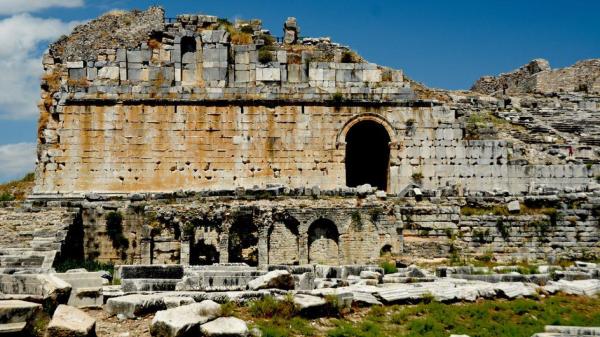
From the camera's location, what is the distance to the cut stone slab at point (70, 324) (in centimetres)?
1192

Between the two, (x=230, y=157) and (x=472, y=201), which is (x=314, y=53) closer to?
(x=230, y=157)

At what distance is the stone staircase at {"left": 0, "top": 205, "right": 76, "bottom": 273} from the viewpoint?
24.0 m

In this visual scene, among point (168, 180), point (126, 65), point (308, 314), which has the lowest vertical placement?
point (308, 314)

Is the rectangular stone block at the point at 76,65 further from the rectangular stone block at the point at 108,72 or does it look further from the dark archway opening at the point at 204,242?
the dark archway opening at the point at 204,242

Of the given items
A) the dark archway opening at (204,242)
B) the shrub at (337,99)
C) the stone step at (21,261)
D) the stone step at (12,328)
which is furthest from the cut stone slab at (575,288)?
the shrub at (337,99)

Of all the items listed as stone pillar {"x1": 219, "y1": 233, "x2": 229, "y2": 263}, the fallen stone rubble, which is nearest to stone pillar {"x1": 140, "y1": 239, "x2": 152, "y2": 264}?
stone pillar {"x1": 219, "y1": 233, "x2": 229, "y2": 263}

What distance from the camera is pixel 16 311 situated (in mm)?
12125

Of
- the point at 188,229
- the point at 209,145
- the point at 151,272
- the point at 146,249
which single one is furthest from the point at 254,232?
the point at 151,272

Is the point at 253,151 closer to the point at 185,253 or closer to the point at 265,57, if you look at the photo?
the point at 265,57

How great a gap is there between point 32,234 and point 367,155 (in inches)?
610

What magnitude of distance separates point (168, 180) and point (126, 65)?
492 centimetres

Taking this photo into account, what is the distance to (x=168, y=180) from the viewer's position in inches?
1260

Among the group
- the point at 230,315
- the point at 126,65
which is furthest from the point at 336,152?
the point at 230,315

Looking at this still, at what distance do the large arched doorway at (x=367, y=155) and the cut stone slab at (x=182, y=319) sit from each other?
68.8ft
